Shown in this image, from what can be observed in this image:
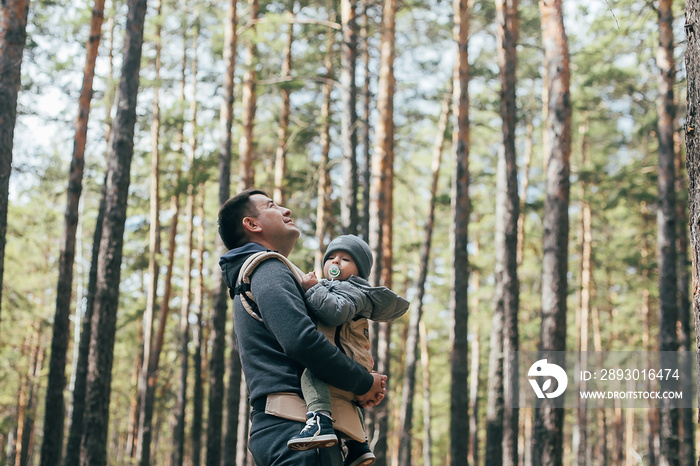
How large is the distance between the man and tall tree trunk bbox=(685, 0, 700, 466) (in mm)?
1358

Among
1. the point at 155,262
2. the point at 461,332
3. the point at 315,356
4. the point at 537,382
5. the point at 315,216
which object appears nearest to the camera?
the point at 315,356

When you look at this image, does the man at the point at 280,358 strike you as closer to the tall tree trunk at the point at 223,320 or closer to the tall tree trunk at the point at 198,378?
the tall tree trunk at the point at 223,320

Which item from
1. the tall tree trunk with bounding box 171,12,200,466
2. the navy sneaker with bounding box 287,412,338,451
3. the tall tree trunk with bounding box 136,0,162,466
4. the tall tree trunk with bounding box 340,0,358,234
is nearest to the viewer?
the navy sneaker with bounding box 287,412,338,451

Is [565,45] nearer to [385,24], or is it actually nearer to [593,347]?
[385,24]

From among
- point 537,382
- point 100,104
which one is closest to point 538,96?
point 100,104

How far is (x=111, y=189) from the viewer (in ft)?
29.8

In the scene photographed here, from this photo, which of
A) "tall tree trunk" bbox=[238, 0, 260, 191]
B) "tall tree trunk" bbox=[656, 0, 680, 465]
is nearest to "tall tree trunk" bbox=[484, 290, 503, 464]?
"tall tree trunk" bbox=[656, 0, 680, 465]

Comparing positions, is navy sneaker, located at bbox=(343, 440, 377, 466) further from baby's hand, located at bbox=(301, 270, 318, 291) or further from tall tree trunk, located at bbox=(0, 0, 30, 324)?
tall tree trunk, located at bbox=(0, 0, 30, 324)

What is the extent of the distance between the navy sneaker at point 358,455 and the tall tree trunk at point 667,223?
12082mm

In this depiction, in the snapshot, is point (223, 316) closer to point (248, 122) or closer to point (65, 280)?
point (65, 280)

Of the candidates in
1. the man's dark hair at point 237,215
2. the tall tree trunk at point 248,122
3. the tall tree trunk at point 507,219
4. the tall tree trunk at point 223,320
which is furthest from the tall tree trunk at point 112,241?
the tall tree trunk at point 507,219

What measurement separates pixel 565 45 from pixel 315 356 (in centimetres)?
824

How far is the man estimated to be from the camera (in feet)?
7.72

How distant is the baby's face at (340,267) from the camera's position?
2.75m
